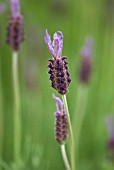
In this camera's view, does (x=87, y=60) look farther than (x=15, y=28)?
Yes

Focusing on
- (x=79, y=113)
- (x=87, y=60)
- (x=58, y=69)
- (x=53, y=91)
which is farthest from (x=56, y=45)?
(x=53, y=91)

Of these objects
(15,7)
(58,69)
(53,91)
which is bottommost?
(58,69)

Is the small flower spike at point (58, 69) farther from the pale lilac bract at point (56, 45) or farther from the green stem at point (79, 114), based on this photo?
the green stem at point (79, 114)

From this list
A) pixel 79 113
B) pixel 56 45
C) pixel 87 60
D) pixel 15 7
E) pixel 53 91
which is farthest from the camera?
pixel 53 91

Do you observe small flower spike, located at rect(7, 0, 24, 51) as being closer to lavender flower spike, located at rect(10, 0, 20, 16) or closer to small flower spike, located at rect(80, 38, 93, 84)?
lavender flower spike, located at rect(10, 0, 20, 16)

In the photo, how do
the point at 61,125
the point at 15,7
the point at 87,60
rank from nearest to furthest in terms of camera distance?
1. the point at 61,125
2. the point at 15,7
3. the point at 87,60

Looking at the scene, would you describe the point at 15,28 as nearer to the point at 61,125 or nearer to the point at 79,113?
the point at 61,125

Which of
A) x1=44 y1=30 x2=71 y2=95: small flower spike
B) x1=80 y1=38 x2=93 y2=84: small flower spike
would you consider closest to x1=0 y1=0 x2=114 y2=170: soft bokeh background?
x1=80 y1=38 x2=93 y2=84: small flower spike
